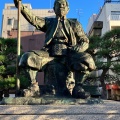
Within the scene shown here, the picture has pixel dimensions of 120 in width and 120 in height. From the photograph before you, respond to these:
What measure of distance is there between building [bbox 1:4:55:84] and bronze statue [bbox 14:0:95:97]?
23261 millimetres

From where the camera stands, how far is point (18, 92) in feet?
12.1

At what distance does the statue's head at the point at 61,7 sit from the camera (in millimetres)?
4262

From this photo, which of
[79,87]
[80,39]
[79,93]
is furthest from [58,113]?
[80,39]

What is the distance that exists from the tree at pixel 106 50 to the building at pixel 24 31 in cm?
1199

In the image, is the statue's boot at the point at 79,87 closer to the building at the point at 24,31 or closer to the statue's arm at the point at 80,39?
the statue's arm at the point at 80,39

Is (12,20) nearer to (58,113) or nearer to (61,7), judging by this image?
(61,7)

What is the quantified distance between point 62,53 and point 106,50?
12008 millimetres

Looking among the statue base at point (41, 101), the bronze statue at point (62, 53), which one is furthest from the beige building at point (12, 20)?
the statue base at point (41, 101)

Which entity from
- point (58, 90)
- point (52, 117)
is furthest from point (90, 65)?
point (52, 117)

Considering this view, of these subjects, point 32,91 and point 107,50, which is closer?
point 32,91

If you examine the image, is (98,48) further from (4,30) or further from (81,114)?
(4,30)

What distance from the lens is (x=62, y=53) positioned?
4.09m

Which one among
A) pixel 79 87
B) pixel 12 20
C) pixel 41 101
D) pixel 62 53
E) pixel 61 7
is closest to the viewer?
pixel 41 101

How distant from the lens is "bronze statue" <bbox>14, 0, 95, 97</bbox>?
369cm
